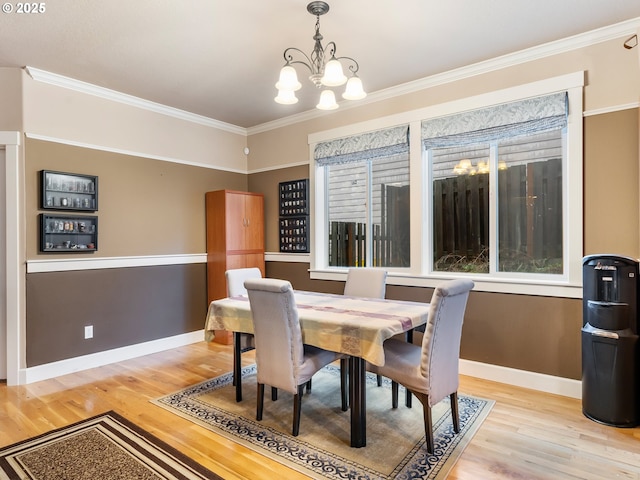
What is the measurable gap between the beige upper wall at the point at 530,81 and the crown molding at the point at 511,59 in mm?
31

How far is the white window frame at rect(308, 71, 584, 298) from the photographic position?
9.55 feet

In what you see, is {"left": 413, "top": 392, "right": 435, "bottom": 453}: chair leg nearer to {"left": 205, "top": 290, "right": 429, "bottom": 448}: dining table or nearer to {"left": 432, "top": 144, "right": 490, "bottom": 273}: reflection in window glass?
{"left": 205, "top": 290, "right": 429, "bottom": 448}: dining table

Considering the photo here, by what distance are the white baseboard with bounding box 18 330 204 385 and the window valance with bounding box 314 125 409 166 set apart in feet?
8.55

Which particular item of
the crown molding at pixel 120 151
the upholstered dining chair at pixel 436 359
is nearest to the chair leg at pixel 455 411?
the upholstered dining chair at pixel 436 359

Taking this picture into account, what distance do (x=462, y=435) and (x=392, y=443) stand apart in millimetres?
452

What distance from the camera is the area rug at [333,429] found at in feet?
6.75

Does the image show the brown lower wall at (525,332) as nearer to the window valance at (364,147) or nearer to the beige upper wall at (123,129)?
the window valance at (364,147)

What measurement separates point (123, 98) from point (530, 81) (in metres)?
3.83

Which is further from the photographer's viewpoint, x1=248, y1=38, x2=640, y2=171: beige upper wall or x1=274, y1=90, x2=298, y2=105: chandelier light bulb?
x1=248, y1=38, x2=640, y2=171: beige upper wall

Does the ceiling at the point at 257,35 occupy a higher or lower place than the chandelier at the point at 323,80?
higher

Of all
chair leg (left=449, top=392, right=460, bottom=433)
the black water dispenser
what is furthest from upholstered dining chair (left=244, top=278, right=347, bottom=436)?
the black water dispenser

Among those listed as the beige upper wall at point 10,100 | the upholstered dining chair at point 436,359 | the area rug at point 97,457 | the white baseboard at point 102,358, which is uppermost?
the beige upper wall at point 10,100

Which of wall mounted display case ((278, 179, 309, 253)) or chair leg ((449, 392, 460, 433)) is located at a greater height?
wall mounted display case ((278, 179, 309, 253))

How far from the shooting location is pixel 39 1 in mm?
2396
